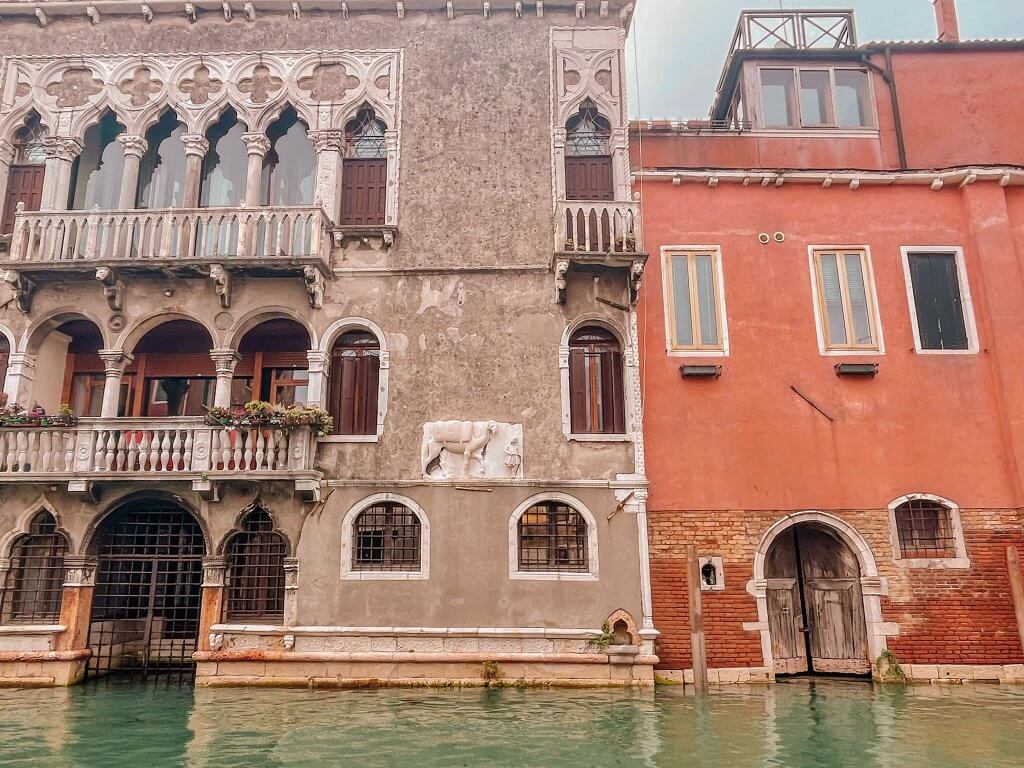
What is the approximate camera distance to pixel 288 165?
14.9m

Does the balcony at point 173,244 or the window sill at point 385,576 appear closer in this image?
the window sill at point 385,576

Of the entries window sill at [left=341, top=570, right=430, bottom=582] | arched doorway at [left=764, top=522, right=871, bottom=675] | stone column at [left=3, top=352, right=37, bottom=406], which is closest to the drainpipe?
arched doorway at [left=764, top=522, right=871, bottom=675]

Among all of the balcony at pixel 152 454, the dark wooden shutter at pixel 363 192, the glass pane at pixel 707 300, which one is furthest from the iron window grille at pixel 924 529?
the dark wooden shutter at pixel 363 192

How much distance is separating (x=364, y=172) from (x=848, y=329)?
32.1ft

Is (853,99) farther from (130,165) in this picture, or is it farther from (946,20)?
(130,165)

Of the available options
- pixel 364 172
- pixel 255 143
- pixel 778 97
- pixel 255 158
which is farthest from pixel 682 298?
pixel 255 143

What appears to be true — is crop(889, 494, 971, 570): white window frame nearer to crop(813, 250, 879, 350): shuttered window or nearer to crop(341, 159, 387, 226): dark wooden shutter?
crop(813, 250, 879, 350): shuttered window

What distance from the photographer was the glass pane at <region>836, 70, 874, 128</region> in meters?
15.5

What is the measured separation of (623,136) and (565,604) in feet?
29.0

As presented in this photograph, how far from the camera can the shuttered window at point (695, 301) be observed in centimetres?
1375

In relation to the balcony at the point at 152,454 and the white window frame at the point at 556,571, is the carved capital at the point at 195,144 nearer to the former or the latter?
the balcony at the point at 152,454

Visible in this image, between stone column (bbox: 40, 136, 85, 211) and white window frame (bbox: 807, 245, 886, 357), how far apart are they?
14.4 m

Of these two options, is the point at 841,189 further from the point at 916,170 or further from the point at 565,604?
the point at 565,604

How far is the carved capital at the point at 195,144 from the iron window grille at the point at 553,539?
951cm
